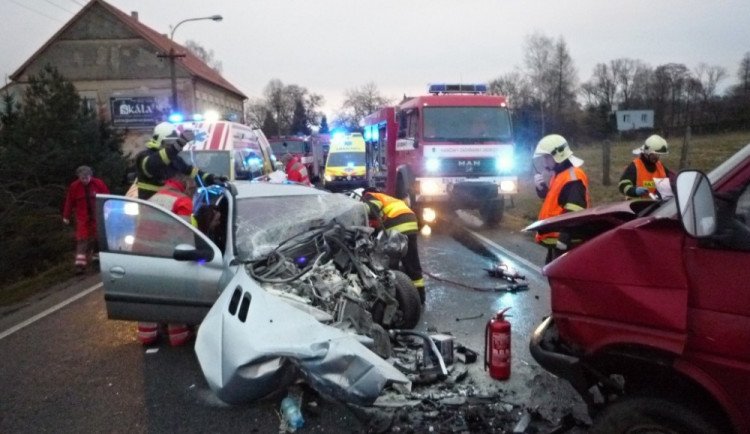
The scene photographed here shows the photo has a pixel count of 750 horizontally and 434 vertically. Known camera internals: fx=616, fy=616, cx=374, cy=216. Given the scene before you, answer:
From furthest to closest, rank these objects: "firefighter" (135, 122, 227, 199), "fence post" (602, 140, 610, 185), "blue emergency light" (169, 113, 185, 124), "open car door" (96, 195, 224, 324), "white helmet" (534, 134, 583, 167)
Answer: "fence post" (602, 140, 610, 185) → "blue emergency light" (169, 113, 185, 124) → "firefighter" (135, 122, 227, 199) → "white helmet" (534, 134, 583, 167) → "open car door" (96, 195, 224, 324)

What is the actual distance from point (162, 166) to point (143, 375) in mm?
3252

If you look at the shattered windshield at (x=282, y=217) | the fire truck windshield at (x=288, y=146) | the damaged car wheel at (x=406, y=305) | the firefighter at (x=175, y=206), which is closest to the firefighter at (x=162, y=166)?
the firefighter at (x=175, y=206)

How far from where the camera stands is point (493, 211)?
1339 centimetres

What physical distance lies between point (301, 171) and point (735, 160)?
1112 centimetres

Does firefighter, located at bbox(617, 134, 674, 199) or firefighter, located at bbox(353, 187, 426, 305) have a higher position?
firefighter, located at bbox(617, 134, 674, 199)

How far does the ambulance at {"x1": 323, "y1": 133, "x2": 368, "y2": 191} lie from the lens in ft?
79.4

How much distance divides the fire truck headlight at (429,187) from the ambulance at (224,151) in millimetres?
3263

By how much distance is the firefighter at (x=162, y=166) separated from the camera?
7.45 m

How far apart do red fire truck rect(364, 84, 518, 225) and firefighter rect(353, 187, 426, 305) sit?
6.16m

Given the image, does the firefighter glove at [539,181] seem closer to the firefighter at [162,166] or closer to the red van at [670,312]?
the firefighter at [162,166]

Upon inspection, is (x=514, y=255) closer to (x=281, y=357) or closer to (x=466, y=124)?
(x=466, y=124)

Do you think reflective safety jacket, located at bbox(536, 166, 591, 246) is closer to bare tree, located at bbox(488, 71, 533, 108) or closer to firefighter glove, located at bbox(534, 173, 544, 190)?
firefighter glove, located at bbox(534, 173, 544, 190)

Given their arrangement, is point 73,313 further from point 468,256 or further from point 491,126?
point 491,126

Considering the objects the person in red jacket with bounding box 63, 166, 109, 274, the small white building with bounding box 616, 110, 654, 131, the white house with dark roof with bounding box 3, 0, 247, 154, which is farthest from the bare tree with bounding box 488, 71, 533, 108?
the person in red jacket with bounding box 63, 166, 109, 274
